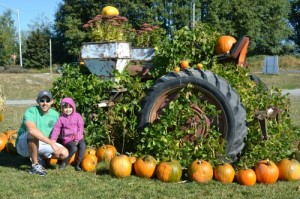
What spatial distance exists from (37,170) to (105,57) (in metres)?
1.95


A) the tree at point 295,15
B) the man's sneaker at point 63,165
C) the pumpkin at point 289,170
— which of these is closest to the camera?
the pumpkin at point 289,170

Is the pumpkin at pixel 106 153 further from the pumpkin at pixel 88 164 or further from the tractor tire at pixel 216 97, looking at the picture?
the tractor tire at pixel 216 97

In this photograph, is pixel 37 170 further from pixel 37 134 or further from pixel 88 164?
pixel 88 164

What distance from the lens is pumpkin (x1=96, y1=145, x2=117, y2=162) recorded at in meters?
6.40

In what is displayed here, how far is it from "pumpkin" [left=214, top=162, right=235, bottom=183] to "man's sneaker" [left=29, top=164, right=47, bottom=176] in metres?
2.24

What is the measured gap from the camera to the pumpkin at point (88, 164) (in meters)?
6.08

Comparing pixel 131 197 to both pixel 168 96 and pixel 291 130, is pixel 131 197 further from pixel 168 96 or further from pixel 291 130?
pixel 291 130

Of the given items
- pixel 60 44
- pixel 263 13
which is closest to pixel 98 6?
pixel 60 44

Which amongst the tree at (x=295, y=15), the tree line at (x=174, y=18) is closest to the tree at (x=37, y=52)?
the tree line at (x=174, y=18)

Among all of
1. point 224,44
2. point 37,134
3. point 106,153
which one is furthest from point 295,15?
point 37,134

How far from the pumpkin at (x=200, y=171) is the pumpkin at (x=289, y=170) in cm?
90

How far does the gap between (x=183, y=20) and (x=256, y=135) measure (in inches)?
2124

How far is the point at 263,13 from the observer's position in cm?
6019

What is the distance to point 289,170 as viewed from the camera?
552cm
